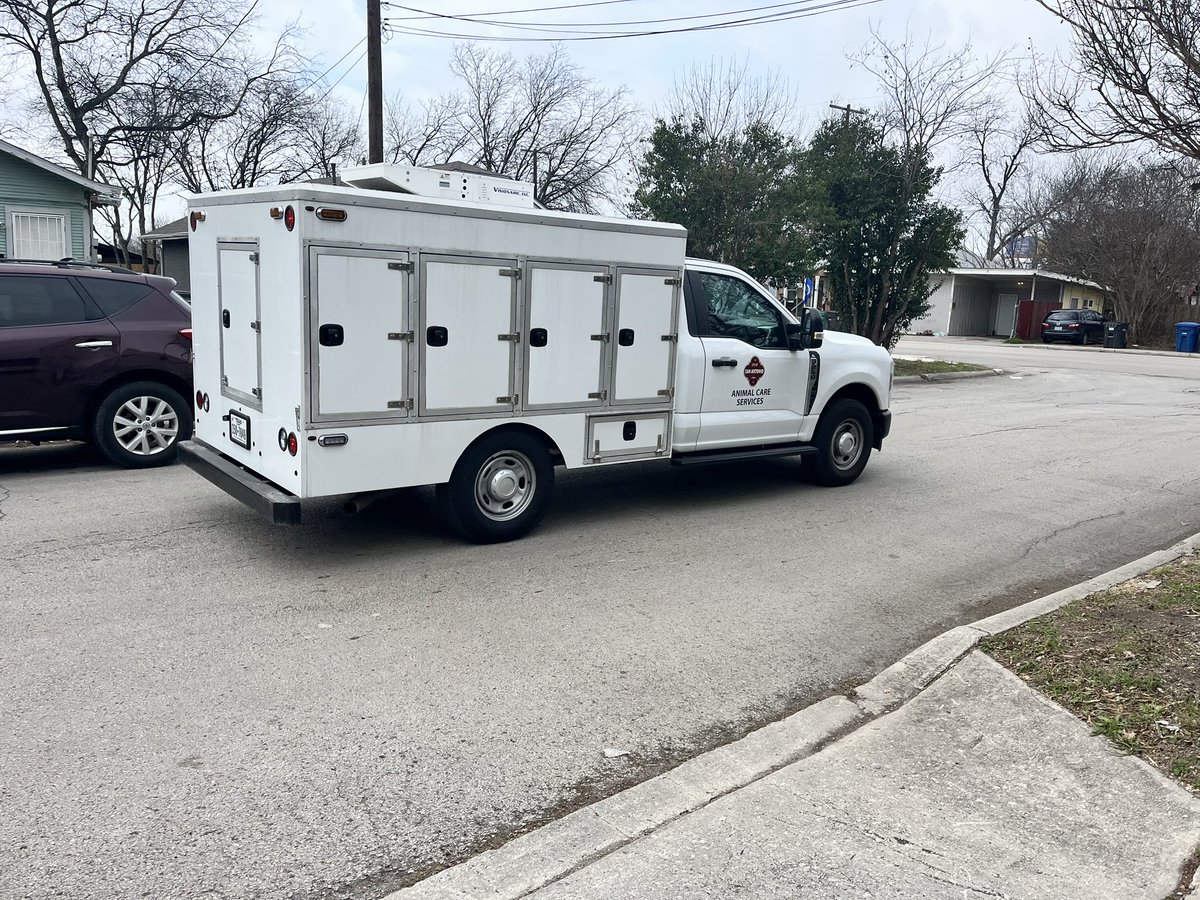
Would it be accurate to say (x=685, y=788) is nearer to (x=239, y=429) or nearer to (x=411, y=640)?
(x=411, y=640)

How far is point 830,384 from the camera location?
884cm

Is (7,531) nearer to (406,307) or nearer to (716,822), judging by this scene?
(406,307)

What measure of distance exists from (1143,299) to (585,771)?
149ft

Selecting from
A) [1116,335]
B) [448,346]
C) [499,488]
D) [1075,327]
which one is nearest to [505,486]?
[499,488]

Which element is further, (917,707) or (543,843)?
(917,707)

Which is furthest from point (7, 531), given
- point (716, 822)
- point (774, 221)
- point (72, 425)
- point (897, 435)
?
point (774, 221)

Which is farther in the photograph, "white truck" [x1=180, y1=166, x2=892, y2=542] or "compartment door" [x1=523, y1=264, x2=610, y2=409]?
"compartment door" [x1=523, y1=264, x2=610, y2=409]

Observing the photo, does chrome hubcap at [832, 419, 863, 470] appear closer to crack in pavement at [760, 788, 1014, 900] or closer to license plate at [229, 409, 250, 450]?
license plate at [229, 409, 250, 450]

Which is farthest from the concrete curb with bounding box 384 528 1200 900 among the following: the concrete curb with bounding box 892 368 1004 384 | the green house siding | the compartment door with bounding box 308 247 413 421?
the green house siding

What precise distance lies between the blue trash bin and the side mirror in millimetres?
37290

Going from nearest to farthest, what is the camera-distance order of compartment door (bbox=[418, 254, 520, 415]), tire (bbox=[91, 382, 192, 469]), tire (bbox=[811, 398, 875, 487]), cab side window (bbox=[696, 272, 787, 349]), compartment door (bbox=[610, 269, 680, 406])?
compartment door (bbox=[418, 254, 520, 415]), compartment door (bbox=[610, 269, 680, 406]), cab side window (bbox=[696, 272, 787, 349]), tire (bbox=[91, 382, 192, 469]), tire (bbox=[811, 398, 875, 487])

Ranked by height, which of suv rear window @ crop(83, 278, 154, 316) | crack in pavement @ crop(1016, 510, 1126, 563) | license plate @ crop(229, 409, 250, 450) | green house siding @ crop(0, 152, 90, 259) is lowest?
crack in pavement @ crop(1016, 510, 1126, 563)

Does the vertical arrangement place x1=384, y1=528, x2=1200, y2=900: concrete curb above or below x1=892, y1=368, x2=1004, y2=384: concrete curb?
below

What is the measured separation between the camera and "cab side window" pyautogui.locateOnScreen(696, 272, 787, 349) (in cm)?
794
